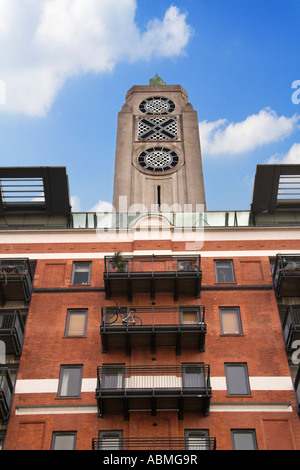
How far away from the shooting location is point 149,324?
89.2ft

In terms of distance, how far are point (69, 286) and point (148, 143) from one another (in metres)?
18.1

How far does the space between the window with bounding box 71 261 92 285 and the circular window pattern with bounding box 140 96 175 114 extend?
20111 mm

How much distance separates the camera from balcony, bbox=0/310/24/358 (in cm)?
2652

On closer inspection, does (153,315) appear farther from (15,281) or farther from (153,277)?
(15,281)

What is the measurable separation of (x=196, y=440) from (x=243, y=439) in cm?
204

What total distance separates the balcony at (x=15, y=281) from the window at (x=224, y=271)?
901cm

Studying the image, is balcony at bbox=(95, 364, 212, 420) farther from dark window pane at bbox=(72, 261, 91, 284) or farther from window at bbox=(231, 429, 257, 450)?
dark window pane at bbox=(72, 261, 91, 284)

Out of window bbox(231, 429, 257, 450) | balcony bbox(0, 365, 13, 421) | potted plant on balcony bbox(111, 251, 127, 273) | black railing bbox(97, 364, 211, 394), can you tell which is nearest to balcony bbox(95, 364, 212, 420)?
black railing bbox(97, 364, 211, 394)

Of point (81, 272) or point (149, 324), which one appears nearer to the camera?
→ point (149, 324)

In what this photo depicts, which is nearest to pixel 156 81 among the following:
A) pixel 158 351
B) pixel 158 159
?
pixel 158 159

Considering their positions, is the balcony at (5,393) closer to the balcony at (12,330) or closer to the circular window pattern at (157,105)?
the balcony at (12,330)

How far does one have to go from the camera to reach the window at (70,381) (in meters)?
25.9
